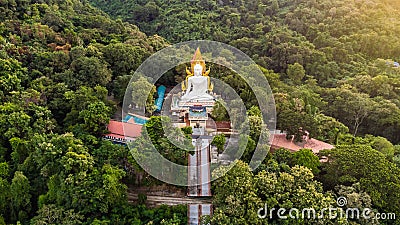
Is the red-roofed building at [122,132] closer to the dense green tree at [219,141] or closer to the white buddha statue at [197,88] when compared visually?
the white buddha statue at [197,88]

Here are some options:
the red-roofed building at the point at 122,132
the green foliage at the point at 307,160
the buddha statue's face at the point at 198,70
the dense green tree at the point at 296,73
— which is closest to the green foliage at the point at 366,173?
the green foliage at the point at 307,160

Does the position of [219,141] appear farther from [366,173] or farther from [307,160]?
[366,173]

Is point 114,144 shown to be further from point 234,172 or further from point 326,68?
point 326,68

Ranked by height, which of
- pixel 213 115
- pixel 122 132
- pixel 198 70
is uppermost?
pixel 198 70

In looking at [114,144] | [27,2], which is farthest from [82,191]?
[27,2]

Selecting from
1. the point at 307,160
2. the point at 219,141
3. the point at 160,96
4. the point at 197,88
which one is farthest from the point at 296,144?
the point at 160,96

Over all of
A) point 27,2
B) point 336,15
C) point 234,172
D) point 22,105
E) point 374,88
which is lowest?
point 234,172
